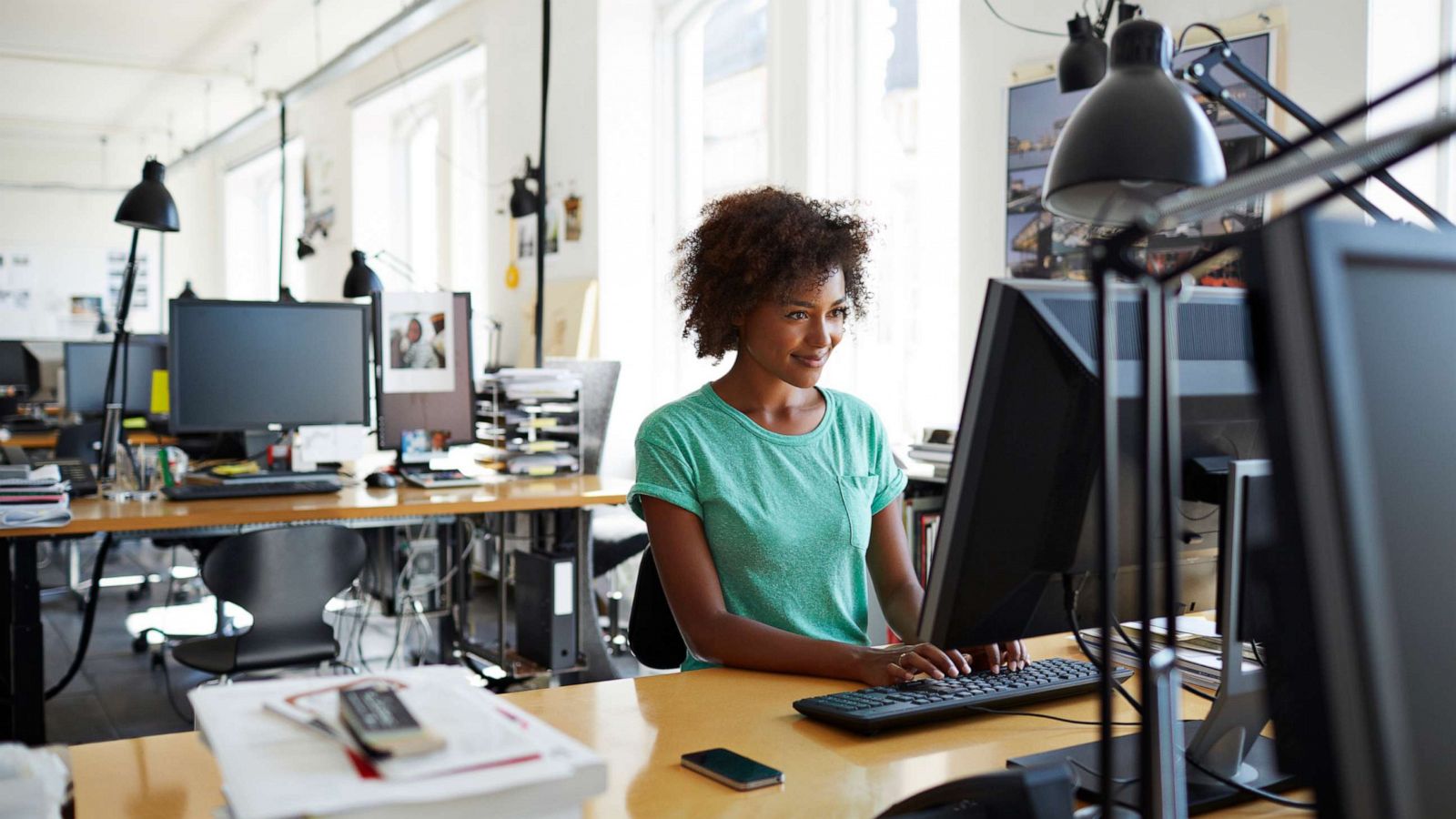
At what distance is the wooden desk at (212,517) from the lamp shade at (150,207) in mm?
994

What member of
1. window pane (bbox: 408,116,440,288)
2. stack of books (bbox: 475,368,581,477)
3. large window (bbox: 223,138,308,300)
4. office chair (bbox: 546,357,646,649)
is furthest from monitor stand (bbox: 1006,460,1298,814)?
large window (bbox: 223,138,308,300)

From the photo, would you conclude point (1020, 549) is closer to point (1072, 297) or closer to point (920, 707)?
point (1072, 297)

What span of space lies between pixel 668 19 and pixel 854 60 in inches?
54.9

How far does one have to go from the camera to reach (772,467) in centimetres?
177

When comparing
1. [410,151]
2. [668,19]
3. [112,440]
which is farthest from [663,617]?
[410,151]

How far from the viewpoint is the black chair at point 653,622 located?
1.83 m

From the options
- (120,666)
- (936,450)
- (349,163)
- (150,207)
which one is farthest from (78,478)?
(349,163)

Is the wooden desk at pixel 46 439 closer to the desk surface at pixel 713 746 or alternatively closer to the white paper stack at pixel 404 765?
the desk surface at pixel 713 746

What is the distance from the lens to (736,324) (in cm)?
189

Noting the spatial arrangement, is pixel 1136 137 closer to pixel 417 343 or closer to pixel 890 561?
pixel 890 561

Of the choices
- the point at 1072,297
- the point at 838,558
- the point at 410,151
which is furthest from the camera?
the point at 410,151

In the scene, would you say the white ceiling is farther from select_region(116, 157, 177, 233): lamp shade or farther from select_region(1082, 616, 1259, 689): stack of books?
select_region(1082, 616, 1259, 689): stack of books

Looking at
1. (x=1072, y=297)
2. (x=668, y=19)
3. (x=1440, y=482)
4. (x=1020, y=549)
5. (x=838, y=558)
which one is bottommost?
(x=838, y=558)

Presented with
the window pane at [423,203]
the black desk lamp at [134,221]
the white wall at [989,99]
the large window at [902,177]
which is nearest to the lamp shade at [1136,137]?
the white wall at [989,99]
